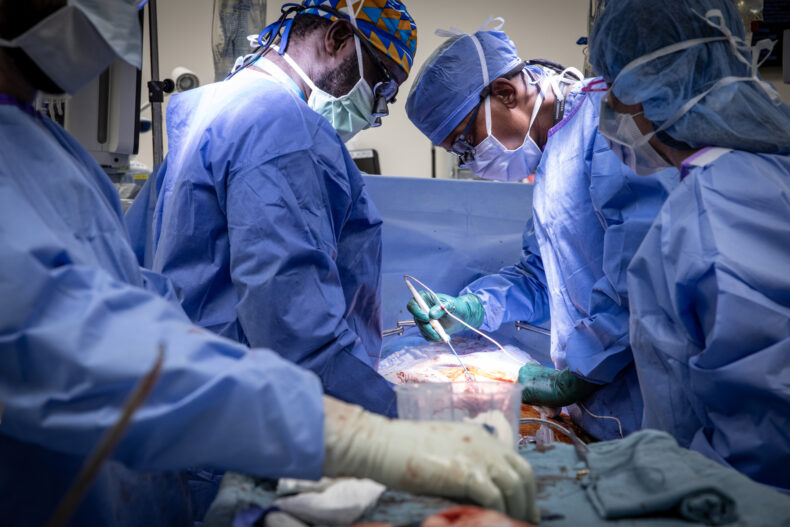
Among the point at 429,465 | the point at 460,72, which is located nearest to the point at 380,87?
the point at 460,72

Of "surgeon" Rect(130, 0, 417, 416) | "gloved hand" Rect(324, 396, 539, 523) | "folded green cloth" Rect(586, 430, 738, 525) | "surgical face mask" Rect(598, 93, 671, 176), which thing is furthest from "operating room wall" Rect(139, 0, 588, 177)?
"gloved hand" Rect(324, 396, 539, 523)

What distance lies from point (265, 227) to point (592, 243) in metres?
1.27

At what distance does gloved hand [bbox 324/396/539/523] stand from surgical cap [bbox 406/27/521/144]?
183 cm

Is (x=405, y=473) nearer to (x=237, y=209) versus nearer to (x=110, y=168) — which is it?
(x=237, y=209)

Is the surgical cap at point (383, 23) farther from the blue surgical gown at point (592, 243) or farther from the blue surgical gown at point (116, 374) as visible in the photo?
the blue surgical gown at point (116, 374)

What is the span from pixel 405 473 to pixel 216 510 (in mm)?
319

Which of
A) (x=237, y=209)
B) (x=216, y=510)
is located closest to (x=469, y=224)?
(x=237, y=209)

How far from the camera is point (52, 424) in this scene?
2.65ft

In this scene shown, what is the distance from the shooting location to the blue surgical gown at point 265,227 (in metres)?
1.53

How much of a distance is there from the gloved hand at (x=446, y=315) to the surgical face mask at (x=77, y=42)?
1.81 metres

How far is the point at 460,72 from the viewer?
8.02ft

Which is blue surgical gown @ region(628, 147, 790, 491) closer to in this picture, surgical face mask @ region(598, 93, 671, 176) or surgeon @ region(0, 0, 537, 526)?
surgical face mask @ region(598, 93, 671, 176)

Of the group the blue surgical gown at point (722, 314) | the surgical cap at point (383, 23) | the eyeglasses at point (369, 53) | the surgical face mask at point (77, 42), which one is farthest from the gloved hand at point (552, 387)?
the surgical face mask at point (77, 42)

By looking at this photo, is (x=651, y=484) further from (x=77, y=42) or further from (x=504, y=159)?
(x=504, y=159)
